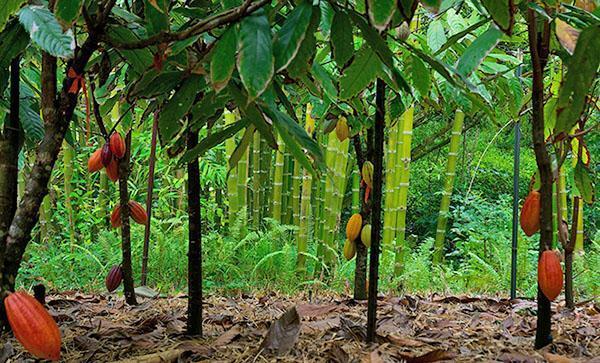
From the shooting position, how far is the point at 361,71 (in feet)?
2.35

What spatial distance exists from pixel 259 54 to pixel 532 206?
574 millimetres

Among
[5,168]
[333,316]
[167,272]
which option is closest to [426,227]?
[167,272]

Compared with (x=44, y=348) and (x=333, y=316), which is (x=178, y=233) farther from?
(x=44, y=348)

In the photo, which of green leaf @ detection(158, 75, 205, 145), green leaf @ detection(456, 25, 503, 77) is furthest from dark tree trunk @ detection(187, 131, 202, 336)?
green leaf @ detection(456, 25, 503, 77)

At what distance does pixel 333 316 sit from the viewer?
130 cm

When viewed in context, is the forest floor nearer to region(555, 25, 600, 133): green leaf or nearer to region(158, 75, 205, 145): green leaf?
region(158, 75, 205, 145): green leaf

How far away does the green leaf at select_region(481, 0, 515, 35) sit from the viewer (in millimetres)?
540

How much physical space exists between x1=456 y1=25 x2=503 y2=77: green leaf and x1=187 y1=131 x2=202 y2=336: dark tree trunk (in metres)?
0.42

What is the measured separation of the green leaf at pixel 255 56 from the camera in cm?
52

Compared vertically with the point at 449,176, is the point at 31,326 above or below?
below

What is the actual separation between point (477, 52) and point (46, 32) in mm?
472

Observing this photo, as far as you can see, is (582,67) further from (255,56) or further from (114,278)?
(114,278)

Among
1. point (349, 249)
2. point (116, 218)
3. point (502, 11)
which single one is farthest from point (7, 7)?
point (349, 249)

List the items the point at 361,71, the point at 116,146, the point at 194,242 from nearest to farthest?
the point at 361,71
the point at 194,242
the point at 116,146
